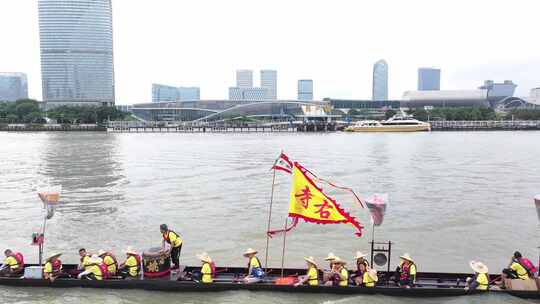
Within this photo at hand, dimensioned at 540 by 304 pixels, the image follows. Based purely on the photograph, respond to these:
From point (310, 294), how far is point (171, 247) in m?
4.53

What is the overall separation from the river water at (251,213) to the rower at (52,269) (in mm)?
549

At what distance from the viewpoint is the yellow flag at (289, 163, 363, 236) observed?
12758 mm

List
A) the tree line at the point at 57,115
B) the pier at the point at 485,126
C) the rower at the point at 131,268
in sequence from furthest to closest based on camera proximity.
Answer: the tree line at the point at 57,115 < the pier at the point at 485,126 < the rower at the point at 131,268

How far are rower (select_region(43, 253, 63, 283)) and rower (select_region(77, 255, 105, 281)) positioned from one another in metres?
0.86

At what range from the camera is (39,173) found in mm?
39656

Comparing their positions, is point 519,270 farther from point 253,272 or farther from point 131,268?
point 131,268

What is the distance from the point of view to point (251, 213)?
80.5 feet

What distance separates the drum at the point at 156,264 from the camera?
1366cm

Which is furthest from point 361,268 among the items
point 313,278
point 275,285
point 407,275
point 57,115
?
point 57,115

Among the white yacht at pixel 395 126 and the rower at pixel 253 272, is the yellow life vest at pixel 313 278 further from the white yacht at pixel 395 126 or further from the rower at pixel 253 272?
the white yacht at pixel 395 126

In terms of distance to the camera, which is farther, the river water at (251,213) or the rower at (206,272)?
the river water at (251,213)

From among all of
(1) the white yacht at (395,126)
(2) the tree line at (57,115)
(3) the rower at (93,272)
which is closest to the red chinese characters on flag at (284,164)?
(3) the rower at (93,272)

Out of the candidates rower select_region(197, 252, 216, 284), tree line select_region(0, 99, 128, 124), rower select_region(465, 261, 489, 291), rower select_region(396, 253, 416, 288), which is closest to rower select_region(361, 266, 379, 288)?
rower select_region(396, 253, 416, 288)

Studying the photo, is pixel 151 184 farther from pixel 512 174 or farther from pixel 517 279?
pixel 512 174
